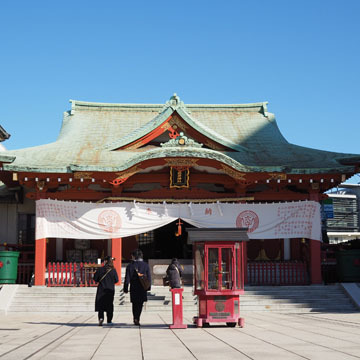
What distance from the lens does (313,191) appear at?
2114 centimetres

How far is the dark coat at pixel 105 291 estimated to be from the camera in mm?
13383

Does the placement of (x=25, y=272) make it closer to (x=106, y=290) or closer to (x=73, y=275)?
(x=73, y=275)

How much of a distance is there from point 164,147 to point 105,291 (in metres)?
7.91

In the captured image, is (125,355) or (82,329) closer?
(125,355)

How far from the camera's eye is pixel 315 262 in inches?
819

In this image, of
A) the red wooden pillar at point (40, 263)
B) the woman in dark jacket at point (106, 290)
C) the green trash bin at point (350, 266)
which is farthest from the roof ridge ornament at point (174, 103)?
the woman in dark jacket at point (106, 290)

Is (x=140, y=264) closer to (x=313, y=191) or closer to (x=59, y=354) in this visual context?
(x=59, y=354)

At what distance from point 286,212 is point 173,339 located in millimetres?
11672

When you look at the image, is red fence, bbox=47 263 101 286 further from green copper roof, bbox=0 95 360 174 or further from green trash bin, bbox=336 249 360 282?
green trash bin, bbox=336 249 360 282

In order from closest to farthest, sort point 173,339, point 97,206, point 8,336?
point 173,339, point 8,336, point 97,206

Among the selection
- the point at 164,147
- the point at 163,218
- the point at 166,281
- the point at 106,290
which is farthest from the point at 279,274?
the point at 106,290

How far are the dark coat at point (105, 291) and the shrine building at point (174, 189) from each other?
663 centimetres

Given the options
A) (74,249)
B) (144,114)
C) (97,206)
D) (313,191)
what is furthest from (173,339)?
(144,114)

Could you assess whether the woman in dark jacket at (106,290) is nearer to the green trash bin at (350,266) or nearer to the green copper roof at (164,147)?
the green copper roof at (164,147)
